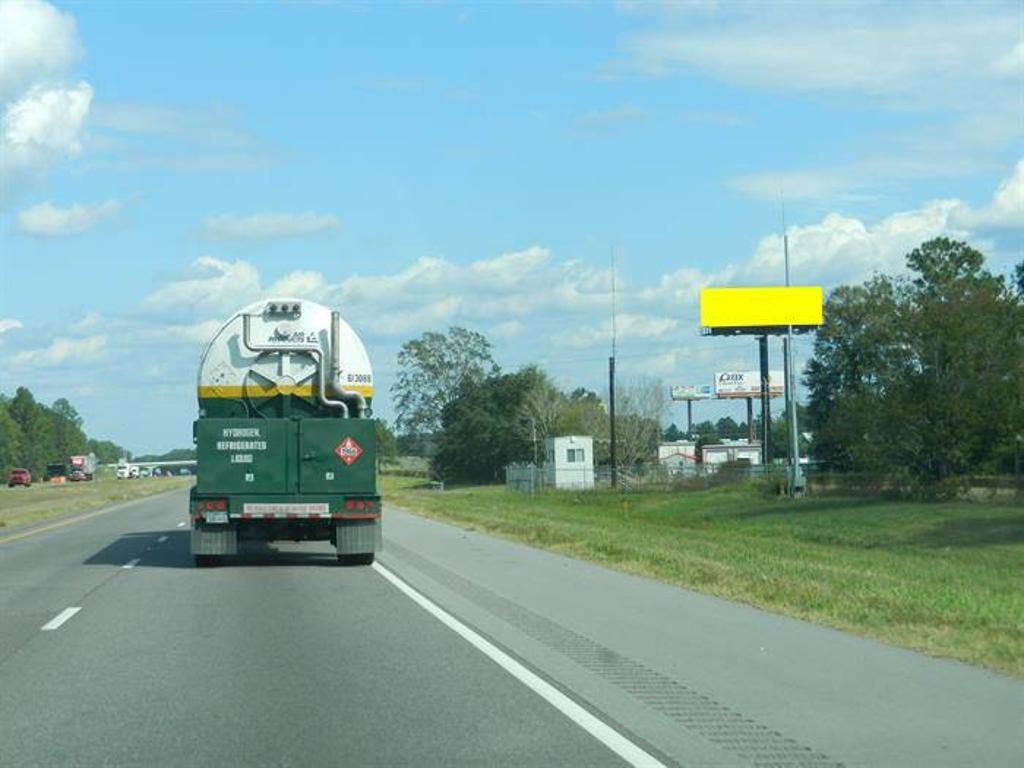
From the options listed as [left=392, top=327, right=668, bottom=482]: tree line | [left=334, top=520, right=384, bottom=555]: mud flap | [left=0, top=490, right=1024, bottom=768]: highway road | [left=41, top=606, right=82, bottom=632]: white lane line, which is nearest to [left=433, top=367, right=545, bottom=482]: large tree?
[left=392, top=327, right=668, bottom=482]: tree line

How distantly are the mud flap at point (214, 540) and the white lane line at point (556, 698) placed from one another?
6757 mm

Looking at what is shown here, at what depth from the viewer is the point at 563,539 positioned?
1258 inches

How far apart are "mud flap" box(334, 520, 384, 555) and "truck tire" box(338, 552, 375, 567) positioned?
1.09 ft

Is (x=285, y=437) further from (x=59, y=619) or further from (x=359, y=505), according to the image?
(x=59, y=619)

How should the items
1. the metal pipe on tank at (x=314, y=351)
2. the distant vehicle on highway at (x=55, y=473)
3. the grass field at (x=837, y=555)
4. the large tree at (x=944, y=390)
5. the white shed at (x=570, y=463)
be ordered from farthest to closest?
the distant vehicle on highway at (x=55, y=473) → the white shed at (x=570, y=463) → the large tree at (x=944, y=390) → the metal pipe on tank at (x=314, y=351) → the grass field at (x=837, y=555)

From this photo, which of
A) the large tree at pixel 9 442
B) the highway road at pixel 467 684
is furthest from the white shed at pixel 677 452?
the highway road at pixel 467 684

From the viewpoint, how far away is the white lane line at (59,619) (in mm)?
16322

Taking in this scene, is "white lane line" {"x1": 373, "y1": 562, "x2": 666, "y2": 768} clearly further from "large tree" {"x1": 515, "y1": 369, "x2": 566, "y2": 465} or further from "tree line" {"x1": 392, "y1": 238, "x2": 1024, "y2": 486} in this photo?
"large tree" {"x1": 515, "y1": 369, "x2": 566, "y2": 465}

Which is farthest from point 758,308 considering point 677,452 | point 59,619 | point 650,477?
point 59,619

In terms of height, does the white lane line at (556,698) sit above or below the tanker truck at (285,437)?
below

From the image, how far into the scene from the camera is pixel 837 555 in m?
36.2

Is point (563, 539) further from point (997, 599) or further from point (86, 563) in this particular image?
point (997, 599)

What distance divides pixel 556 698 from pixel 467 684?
3.41ft

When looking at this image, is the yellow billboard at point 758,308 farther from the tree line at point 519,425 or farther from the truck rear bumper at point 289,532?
the truck rear bumper at point 289,532
